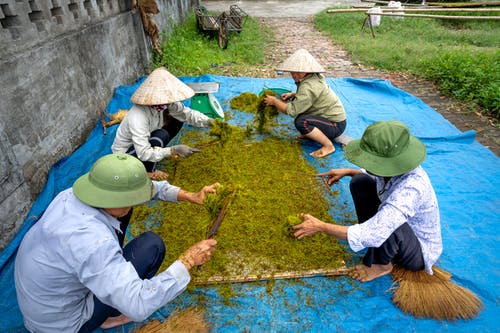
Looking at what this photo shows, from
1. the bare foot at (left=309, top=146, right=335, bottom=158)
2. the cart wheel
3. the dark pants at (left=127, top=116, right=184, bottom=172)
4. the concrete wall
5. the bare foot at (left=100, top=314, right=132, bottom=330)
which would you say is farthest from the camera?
the cart wheel

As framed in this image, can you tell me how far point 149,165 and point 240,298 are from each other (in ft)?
5.46

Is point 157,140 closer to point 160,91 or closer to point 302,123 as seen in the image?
point 160,91

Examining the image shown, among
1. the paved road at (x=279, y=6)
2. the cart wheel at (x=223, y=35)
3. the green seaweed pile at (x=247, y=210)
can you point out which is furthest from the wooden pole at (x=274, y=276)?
the paved road at (x=279, y=6)

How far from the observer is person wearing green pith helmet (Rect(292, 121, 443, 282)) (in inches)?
69.3

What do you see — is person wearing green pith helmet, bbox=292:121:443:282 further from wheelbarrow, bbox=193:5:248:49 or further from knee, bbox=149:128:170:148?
wheelbarrow, bbox=193:5:248:49

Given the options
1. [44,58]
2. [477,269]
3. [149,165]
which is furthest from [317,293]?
[44,58]

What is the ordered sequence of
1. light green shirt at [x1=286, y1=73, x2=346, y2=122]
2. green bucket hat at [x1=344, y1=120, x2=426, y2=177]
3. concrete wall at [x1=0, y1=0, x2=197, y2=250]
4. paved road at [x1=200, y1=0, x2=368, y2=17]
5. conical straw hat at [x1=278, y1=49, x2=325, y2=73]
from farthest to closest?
paved road at [x1=200, y1=0, x2=368, y2=17]
light green shirt at [x1=286, y1=73, x2=346, y2=122]
conical straw hat at [x1=278, y1=49, x2=325, y2=73]
concrete wall at [x1=0, y1=0, x2=197, y2=250]
green bucket hat at [x1=344, y1=120, x2=426, y2=177]

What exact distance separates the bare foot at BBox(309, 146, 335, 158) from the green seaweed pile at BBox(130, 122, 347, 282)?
188 millimetres

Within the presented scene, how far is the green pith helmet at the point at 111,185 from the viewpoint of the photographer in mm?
1418

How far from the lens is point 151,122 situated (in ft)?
9.94

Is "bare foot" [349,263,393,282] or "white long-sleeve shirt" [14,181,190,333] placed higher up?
"white long-sleeve shirt" [14,181,190,333]

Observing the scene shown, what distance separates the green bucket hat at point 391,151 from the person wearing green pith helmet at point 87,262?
119cm

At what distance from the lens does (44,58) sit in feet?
9.93

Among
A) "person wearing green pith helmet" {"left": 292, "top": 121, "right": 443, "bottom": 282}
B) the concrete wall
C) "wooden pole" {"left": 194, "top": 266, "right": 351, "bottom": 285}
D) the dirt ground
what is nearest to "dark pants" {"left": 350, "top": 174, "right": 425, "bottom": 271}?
"person wearing green pith helmet" {"left": 292, "top": 121, "right": 443, "bottom": 282}
